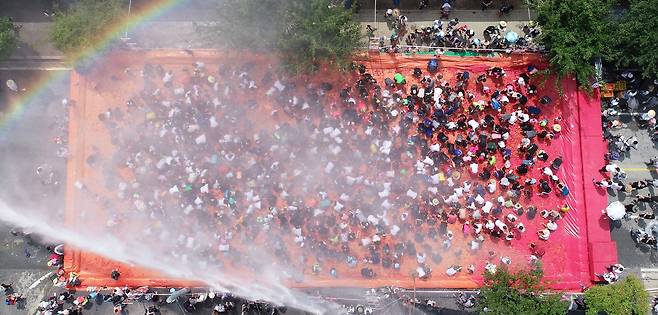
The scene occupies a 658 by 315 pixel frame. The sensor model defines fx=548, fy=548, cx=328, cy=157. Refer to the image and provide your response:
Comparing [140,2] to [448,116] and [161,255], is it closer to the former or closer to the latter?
[161,255]

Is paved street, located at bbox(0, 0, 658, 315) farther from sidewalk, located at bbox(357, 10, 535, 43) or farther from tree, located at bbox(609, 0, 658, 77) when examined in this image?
tree, located at bbox(609, 0, 658, 77)

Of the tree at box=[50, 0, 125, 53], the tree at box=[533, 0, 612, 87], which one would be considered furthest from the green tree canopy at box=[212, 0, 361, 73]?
the tree at box=[533, 0, 612, 87]

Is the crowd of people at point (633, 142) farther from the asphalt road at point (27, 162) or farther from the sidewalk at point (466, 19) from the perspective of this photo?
the asphalt road at point (27, 162)

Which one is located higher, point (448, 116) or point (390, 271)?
point (448, 116)

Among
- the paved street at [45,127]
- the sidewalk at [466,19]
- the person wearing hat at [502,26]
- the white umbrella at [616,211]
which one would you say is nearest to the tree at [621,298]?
the paved street at [45,127]

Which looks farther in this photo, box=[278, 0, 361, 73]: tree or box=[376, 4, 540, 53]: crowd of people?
box=[376, 4, 540, 53]: crowd of people

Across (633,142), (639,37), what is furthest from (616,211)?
(639,37)

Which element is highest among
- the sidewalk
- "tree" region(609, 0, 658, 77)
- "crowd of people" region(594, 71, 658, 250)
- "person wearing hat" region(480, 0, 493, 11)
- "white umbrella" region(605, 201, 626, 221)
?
"person wearing hat" region(480, 0, 493, 11)

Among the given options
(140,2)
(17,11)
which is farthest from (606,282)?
(17,11)
